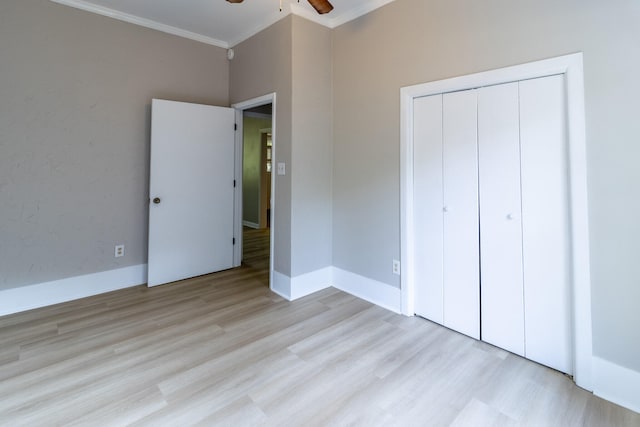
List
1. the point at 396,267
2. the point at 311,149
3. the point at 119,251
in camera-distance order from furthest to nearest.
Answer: the point at 119,251, the point at 311,149, the point at 396,267

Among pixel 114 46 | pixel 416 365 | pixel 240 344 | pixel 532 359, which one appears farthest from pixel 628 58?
pixel 114 46

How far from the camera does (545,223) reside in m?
1.91

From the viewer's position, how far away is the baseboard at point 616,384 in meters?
1.60

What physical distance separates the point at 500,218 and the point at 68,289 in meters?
3.74

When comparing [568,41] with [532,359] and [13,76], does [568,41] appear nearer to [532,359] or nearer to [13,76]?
[532,359]

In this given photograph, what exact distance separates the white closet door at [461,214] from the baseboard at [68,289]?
3.08 metres

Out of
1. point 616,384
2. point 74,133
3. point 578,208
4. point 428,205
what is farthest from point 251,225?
point 616,384

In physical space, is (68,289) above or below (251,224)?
below

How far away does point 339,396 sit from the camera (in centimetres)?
168

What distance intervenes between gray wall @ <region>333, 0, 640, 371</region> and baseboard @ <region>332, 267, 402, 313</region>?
0.08 metres

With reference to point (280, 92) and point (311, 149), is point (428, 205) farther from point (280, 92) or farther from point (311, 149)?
point (280, 92)

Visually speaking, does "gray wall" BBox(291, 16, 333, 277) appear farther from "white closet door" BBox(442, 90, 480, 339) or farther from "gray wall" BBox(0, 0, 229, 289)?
"gray wall" BBox(0, 0, 229, 289)

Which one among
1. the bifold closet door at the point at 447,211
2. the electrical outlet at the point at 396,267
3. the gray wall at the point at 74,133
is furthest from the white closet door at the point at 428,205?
the gray wall at the point at 74,133

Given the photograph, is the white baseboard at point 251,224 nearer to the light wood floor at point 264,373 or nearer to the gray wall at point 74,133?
the gray wall at point 74,133
